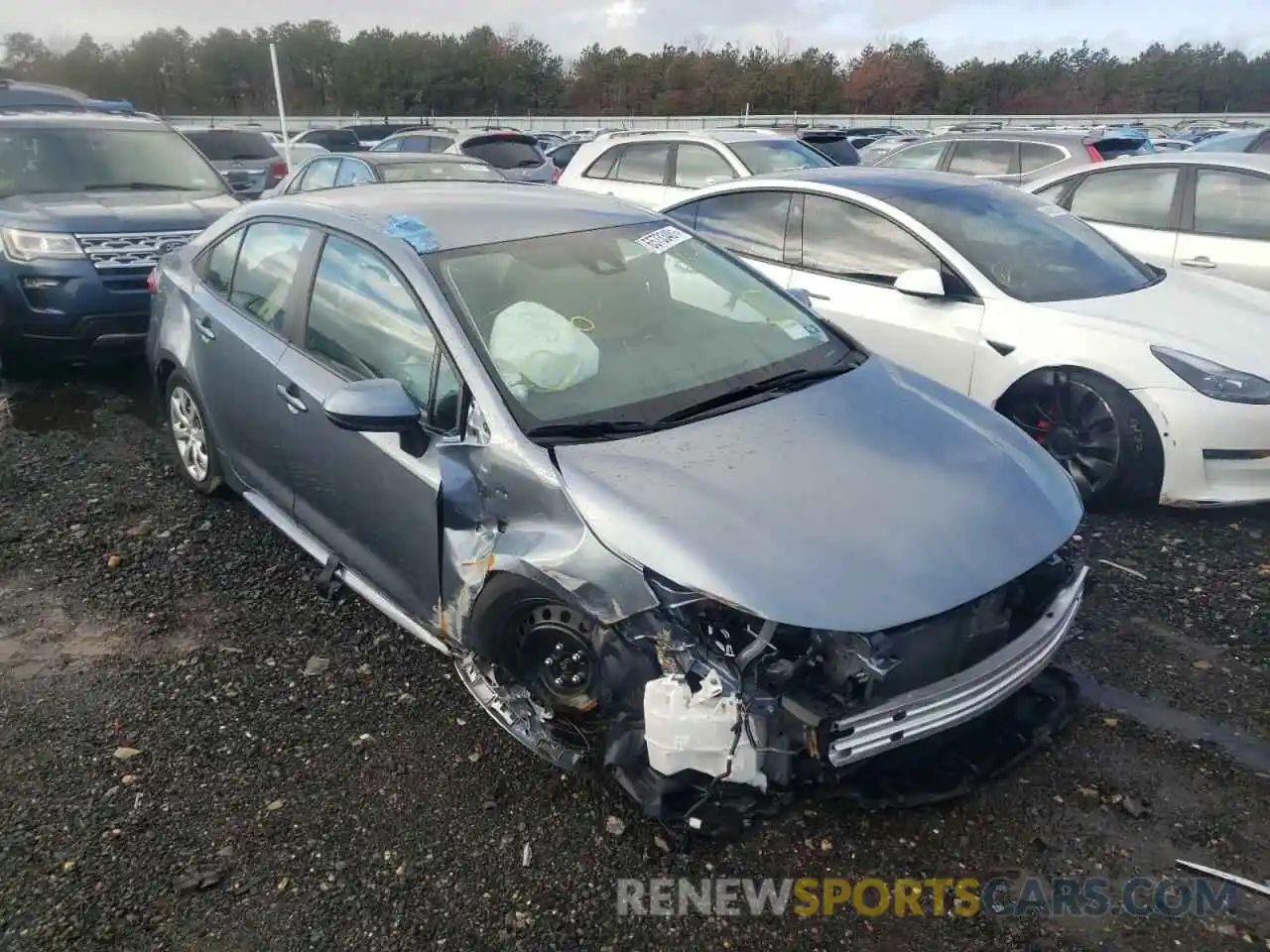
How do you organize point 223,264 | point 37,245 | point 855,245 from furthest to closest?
point 37,245 → point 855,245 → point 223,264

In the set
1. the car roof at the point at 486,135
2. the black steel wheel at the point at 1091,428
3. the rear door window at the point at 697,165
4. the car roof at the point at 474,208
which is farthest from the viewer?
the car roof at the point at 486,135

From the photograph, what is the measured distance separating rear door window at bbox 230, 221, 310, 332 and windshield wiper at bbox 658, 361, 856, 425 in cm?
176

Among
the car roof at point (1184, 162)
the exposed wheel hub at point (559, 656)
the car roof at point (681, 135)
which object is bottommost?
the exposed wheel hub at point (559, 656)

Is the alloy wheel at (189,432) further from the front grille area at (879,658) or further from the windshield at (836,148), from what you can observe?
the windshield at (836,148)

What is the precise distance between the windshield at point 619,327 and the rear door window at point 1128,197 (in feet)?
15.4

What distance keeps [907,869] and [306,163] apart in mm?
10094

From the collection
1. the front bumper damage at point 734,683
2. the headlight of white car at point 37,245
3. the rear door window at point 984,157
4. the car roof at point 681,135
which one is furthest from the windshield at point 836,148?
the front bumper damage at point 734,683

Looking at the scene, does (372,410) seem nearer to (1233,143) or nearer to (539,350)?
(539,350)

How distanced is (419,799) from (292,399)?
1590 mm

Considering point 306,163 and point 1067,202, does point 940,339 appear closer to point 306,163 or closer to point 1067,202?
point 1067,202

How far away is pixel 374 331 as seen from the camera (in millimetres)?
3189

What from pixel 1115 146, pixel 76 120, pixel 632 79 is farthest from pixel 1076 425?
pixel 632 79

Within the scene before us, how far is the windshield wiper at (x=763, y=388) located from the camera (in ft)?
→ 9.43

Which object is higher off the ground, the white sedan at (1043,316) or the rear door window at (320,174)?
the rear door window at (320,174)
